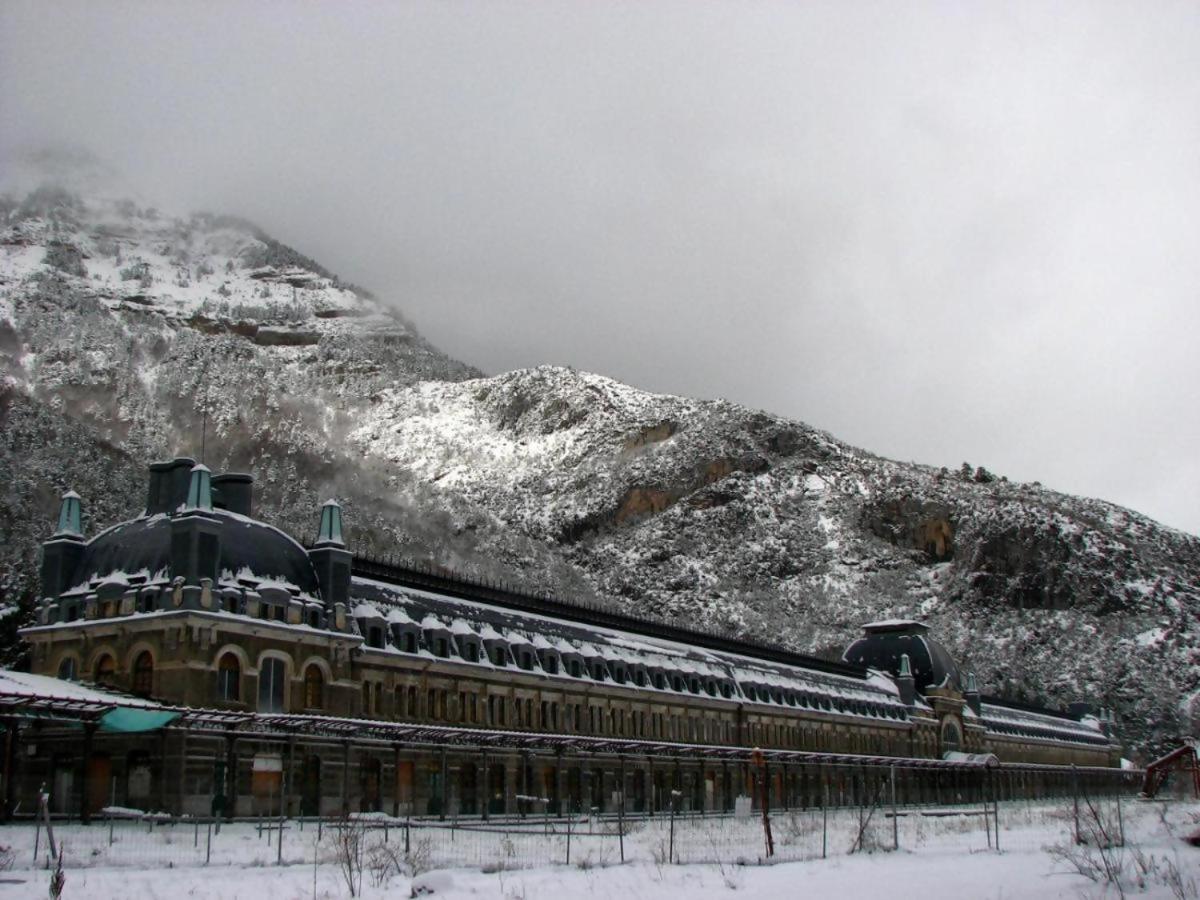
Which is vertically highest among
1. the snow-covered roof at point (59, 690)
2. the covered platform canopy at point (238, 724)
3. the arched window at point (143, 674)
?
the arched window at point (143, 674)

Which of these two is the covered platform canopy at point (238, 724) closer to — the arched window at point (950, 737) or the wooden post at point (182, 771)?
the wooden post at point (182, 771)

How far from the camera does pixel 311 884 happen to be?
92.2ft

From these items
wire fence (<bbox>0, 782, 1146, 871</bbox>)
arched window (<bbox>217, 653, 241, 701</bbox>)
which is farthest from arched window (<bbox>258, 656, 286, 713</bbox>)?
wire fence (<bbox>0, 782, 1146, 871</bbox>)

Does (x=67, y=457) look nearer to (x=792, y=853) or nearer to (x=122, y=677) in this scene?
(x=122, y=677)

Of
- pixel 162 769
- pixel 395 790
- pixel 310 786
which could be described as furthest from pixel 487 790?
pixel 162 769

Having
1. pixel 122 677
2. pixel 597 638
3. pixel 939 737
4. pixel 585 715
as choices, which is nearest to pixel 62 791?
pixel 122 677

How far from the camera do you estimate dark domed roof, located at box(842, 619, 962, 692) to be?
131000mm

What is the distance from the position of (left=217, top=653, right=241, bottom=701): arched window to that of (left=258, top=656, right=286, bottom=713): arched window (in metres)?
1.21

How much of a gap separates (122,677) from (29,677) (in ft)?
24.1

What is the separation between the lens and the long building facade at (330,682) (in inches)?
2039

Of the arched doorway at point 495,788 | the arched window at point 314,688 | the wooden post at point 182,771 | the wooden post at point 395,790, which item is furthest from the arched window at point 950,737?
the wooden post at point 182,771

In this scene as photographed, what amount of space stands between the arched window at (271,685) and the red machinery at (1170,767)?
65.0 meters

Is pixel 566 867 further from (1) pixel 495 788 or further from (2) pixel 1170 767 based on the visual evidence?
(2) pixel 1170 767

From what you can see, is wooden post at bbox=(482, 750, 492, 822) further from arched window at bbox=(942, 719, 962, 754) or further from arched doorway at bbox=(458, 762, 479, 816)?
arched window at bbox=(942, 719, 962, 754)
